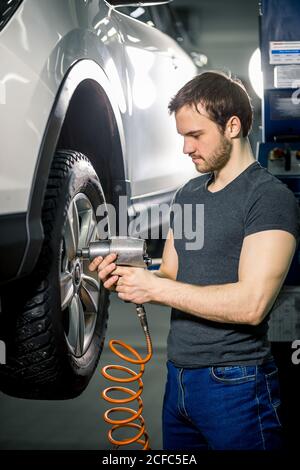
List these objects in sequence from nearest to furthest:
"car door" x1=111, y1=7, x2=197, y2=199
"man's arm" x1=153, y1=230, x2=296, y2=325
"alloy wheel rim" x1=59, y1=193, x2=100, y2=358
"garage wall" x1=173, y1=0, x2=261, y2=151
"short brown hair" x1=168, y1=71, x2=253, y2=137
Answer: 1. "man's arm" x1=153, y1=230, x2=296, y2=325
2. "short brown hair" x1=168, y1=71, x2=253, y2=137
3. "alloy wheel rim" x1=59, y1=193, x2=100, y2=358
4. "car door" x1=111, y1=7, x2=197, y2=199
5. "garage wall" x1=173, y1=0, x2=261, y2=151

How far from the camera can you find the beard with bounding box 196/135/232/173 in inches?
53.2

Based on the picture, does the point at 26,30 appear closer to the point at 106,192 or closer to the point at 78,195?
the point at 78,195

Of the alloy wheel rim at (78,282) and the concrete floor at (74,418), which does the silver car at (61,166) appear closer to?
the alloy wheel rim at (78,282)

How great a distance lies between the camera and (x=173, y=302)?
132 centimetres

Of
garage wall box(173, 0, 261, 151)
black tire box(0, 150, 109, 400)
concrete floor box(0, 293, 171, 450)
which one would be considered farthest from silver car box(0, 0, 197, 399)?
garage wall box(173, 0, 261, 151)

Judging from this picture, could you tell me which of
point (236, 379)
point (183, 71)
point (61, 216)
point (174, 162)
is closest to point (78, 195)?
point (61, 216)

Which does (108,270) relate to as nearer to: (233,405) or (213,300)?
(213,300)

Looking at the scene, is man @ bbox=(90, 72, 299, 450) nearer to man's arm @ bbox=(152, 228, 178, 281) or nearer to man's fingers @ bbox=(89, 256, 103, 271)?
man's fingers @ bbox=(89, 256, 103, 271)

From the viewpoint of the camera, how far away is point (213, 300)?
4.17 ft

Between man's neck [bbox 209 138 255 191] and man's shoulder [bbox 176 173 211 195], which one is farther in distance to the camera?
man's shoulder [bbox 176 173 211 195]

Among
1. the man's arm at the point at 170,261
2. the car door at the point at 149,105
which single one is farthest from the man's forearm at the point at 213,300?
the car door at the point at 149,105

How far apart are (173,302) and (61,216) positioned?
41 cm

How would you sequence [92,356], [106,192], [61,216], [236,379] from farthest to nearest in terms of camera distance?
1. [106,192]
2. [92,356]
3. [61,216]
4. [236,379]

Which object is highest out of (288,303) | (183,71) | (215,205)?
(183,71)
